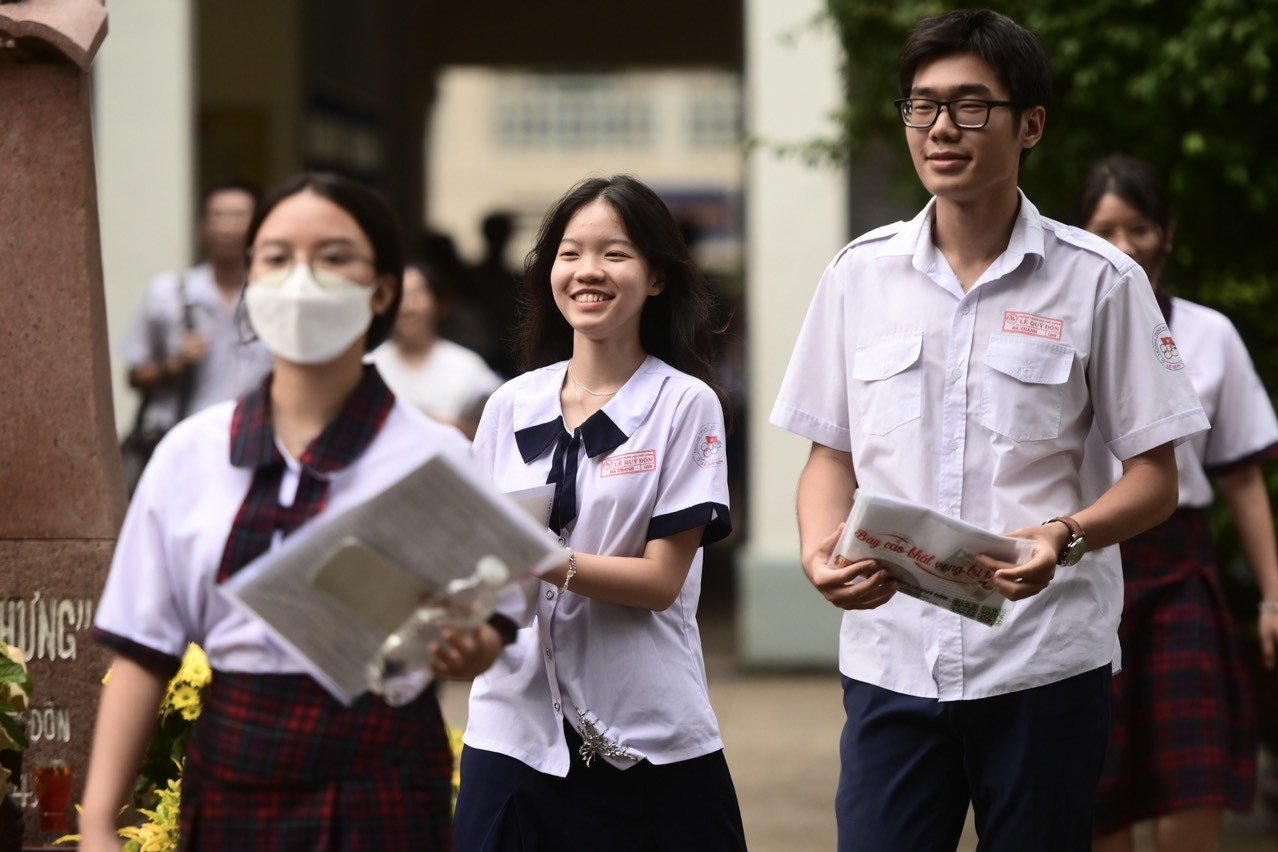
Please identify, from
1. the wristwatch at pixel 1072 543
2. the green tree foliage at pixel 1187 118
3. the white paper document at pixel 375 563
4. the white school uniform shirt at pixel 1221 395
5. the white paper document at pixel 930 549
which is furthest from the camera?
the green tree foliage at pixel 1187 118

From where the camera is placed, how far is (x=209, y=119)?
11164mm

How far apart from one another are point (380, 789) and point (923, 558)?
3.19 feet

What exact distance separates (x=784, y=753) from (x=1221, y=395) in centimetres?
333

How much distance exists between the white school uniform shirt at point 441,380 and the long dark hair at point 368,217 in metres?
4.09

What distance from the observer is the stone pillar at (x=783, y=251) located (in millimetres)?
9281

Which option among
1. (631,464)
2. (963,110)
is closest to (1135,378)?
(963,110)

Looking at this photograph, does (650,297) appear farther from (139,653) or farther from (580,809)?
(139,653)

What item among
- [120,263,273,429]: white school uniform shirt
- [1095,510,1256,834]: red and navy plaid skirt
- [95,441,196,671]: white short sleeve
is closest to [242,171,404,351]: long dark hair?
[95,441,196,671]: white short sleeve

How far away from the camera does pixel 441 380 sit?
23.3 feet

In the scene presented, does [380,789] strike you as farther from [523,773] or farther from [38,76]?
[38,76]

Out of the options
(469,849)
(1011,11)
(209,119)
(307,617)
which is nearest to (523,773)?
(469,849)

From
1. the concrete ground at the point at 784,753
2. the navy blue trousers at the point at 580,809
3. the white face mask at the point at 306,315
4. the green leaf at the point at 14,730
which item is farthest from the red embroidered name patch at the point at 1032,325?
the concrete ground at the point at 784,753

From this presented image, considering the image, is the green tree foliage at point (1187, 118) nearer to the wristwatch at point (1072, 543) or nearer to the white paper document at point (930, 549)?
the wristwatch at point (1072, 543)

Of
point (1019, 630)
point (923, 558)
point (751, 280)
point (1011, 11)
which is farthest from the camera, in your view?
point (751, 280)
